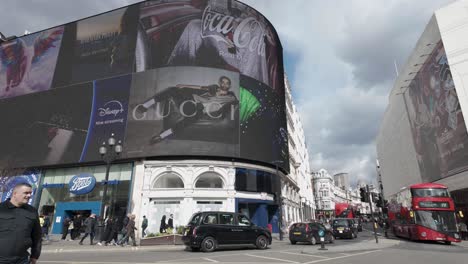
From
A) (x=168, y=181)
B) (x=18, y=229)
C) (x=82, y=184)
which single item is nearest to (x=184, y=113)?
(x=168, y=181)

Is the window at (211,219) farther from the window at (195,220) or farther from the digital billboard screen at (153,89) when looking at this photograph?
the digital billboard screen at (153,89)

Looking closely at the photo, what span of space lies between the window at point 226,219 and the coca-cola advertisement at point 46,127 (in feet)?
70.3

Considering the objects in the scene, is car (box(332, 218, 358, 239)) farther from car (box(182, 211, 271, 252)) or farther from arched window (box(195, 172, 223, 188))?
car (box(182, 211, 271, 252))

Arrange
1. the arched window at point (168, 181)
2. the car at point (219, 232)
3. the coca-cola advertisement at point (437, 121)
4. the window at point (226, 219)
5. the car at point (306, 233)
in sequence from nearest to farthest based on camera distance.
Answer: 1. the car at point (219, 232)
2. the window at point (226, 219)
3. the car at point (306, 233)
4. the arched window at point (168, 181)
5. the coca-cola advertisement at point (437, 121)

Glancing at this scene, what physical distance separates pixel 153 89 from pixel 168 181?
911 cm

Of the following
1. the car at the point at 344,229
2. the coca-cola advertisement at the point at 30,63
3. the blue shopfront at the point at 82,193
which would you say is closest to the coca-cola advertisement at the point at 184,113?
the blue shopfront at the point at 82,193

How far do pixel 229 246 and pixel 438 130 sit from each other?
3455 centimetres

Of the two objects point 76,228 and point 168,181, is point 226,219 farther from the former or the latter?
point 76,228

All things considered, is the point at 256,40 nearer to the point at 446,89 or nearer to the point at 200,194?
the point at 200,194

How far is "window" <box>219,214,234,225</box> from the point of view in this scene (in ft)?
49.0

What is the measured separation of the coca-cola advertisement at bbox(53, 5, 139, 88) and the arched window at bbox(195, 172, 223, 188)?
45.0 feet

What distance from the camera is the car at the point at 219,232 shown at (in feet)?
46.6

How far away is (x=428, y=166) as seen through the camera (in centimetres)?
4472

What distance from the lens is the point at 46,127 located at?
109 feet
